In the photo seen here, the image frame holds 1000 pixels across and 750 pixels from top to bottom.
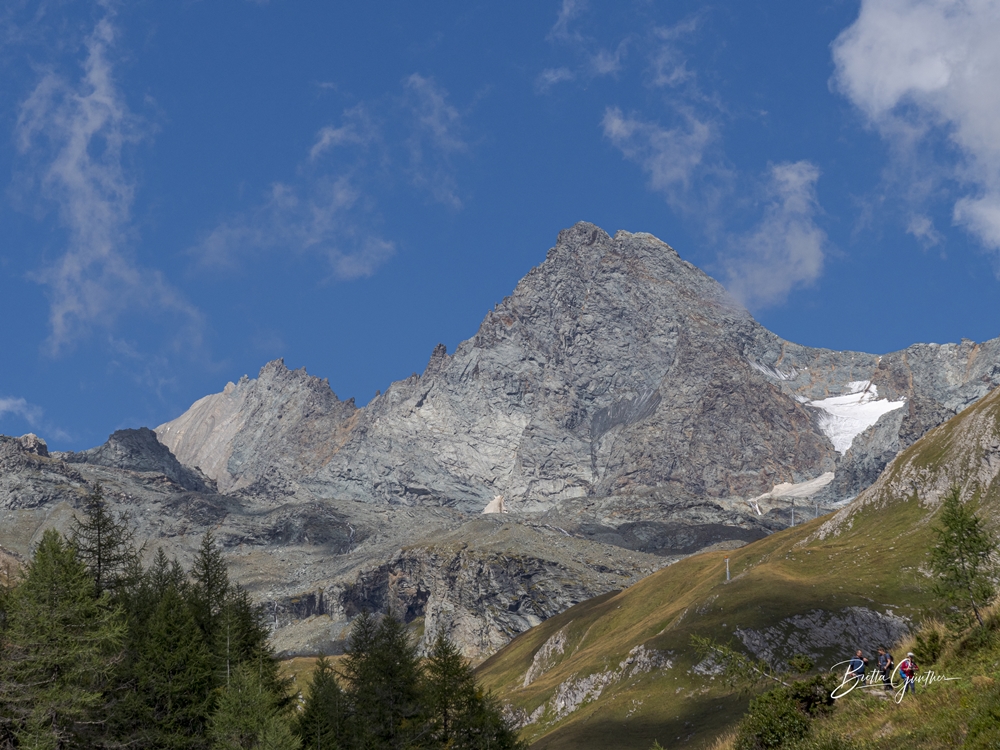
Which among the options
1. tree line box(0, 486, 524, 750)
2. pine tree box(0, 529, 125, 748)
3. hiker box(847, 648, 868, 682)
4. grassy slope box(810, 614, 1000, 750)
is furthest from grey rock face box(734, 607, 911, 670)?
grassy slope box(810, 614, 1000, 750)

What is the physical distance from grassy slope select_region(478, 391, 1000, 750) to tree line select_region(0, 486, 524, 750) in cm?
4615

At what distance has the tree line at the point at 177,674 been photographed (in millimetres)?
46438

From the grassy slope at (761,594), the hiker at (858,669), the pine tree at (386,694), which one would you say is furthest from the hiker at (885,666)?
the grassy slope at (761,594)

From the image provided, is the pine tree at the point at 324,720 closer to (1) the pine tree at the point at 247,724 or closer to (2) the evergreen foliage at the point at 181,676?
(2) the evergreen foliage at the point at 181,676

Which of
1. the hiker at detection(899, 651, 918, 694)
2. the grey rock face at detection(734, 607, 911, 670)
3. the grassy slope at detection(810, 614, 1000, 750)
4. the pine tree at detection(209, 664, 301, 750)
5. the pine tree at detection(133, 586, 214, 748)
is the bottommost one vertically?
the grey rock face at detection(734, 607, 911, 670)

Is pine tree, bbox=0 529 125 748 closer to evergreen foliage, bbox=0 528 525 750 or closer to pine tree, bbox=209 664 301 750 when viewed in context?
evergreen foliage, bbox=0 528 525 750

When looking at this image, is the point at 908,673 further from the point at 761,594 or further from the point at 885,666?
the point at 761,594

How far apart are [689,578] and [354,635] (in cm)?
11877

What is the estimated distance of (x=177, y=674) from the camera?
2336 inches

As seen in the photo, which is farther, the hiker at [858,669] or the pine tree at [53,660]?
the pine tree at [53,660]

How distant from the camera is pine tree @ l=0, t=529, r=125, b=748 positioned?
1773 inches

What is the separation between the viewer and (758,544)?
602 ft

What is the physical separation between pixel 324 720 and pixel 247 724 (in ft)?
32.1

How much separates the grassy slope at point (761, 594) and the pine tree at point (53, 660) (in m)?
71.4
